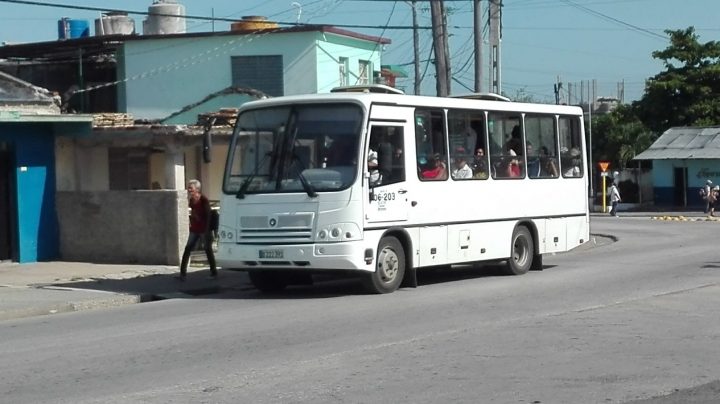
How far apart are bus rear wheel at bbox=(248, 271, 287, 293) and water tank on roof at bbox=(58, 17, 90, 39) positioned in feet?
84.9

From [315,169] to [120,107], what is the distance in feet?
73.9

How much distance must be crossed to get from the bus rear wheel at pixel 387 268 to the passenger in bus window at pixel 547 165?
4610 millimetres

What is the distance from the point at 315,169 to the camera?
1705 cm

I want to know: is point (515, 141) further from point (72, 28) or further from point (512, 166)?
point (72, 28)

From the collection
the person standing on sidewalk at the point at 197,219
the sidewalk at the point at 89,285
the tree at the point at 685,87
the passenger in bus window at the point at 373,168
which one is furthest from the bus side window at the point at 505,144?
the tree at the point at 685,87

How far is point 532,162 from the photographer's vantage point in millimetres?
21312

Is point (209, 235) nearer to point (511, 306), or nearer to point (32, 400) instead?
point (511, 306)

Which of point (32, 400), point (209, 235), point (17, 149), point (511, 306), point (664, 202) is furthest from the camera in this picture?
point (664, 202)

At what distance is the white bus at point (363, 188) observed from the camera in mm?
16875

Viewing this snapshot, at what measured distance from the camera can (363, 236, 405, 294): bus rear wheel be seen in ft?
57.0

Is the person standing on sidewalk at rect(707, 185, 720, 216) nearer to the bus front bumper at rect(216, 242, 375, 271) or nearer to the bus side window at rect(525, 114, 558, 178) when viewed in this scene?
the bus side window at rect(525, 114, 558, 178)

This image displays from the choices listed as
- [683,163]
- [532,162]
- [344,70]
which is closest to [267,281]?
[532,162]

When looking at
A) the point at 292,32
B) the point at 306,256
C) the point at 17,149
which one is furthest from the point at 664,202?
the point at 306,256

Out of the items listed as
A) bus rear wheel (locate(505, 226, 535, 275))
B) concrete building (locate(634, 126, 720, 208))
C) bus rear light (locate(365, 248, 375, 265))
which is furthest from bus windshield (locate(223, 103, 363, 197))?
concrete building (locate(634, 126, 720, 208))
